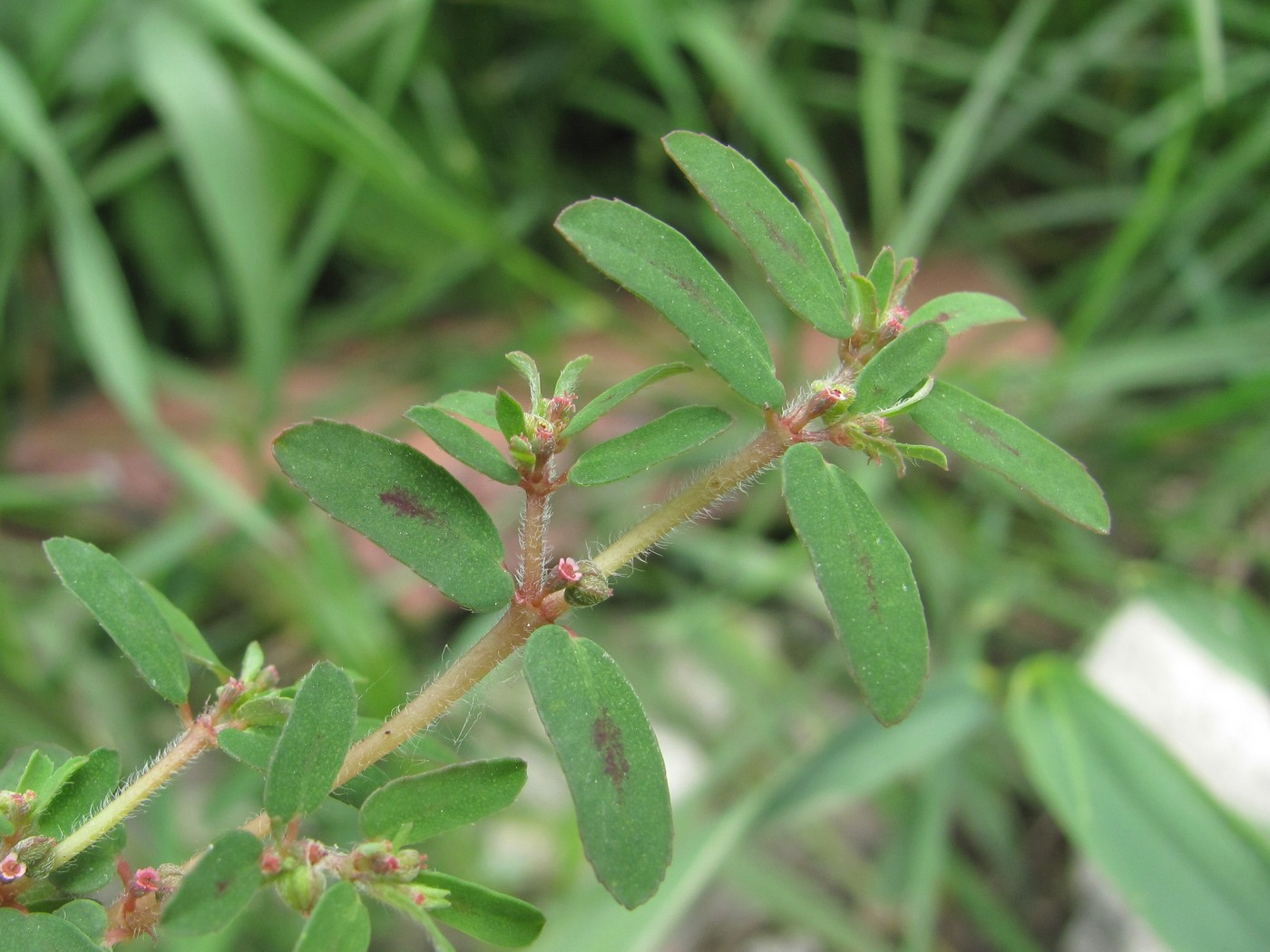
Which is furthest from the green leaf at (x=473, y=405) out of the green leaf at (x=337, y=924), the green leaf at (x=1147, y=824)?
the green leaf at (x=1147, y=824)

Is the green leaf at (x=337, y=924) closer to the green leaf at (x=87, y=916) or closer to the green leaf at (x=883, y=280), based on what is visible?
the green leaf at (x=87, y=916)

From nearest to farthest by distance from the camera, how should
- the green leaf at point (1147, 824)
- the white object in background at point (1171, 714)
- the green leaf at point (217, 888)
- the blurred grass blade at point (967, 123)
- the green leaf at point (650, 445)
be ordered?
the green leaf at point (217, 888), the green leaf at point (650, 445), the green leaf at point (1147, 824), the white object in background at point (1171, 714), the blurred grass blade at point (967, 123)

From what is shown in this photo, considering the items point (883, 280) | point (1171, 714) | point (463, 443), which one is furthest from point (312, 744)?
point (1171, 714)

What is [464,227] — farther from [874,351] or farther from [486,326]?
[874,351]

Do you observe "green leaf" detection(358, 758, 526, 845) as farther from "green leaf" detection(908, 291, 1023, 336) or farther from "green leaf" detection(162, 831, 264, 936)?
"green leaf" detection(908, 291, 1023, 336)

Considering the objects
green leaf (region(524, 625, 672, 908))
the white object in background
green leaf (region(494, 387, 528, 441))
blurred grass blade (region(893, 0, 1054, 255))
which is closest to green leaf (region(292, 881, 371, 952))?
green leaf (region(524, 625, 672, 908))

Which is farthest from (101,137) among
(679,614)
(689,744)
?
(689,744)
